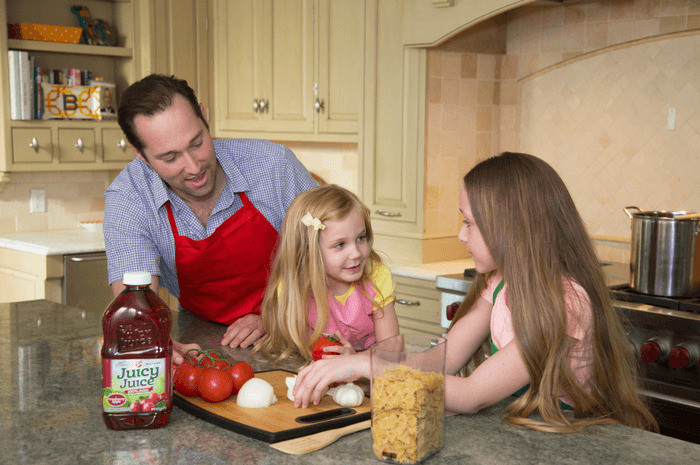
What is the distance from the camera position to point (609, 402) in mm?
1337

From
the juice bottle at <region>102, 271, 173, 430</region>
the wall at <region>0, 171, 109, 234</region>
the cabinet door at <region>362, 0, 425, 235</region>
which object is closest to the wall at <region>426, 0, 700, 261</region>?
the cabinet door at <region>362, 0, 425, 235</region>

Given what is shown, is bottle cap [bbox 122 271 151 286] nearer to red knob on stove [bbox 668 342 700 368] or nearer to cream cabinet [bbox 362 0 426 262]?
red knob on stove [bbox 668 342 700 368]

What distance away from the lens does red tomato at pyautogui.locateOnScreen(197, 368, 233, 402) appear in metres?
1.28

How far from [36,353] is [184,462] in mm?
713

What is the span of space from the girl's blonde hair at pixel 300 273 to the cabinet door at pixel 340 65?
1.82 meters

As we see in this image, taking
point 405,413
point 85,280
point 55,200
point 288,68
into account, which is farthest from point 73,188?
point 405,413

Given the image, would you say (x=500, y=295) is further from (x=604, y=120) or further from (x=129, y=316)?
(x=604, y=120)

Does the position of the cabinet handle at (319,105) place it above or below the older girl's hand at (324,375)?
above

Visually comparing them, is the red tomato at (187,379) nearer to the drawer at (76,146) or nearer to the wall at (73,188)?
the wall at (73,188)

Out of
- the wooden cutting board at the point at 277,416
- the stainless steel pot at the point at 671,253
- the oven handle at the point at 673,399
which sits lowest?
the oven handle at the point at 673,399

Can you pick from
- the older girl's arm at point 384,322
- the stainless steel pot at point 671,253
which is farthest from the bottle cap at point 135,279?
the stainless steel pot at point 671,253

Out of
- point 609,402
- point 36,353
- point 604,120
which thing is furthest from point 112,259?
point 604,120

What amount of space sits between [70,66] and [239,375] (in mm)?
3290

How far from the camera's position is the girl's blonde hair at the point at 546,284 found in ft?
4.20
